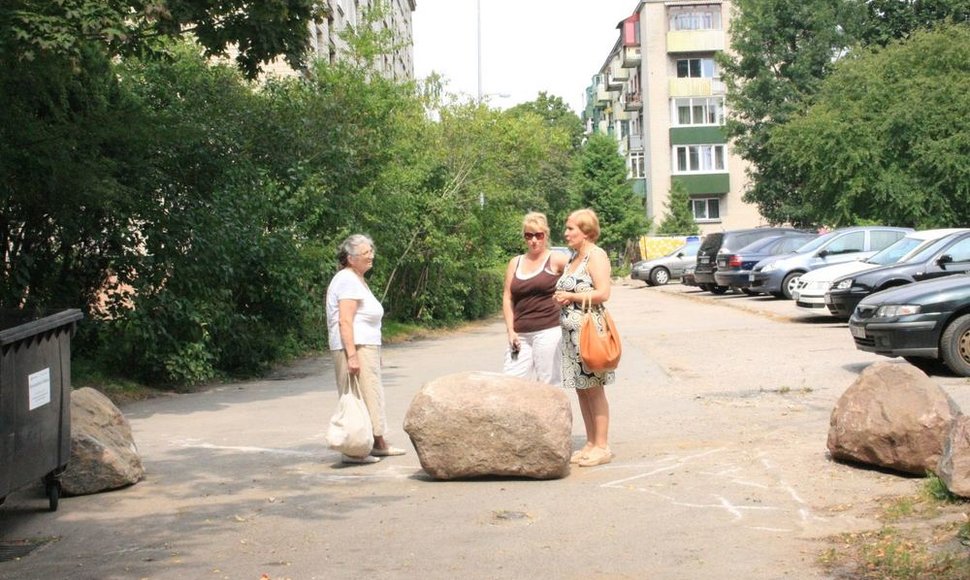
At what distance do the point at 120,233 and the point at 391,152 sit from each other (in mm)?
8535

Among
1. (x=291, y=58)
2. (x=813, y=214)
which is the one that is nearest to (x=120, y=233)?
(x=291, y=58)

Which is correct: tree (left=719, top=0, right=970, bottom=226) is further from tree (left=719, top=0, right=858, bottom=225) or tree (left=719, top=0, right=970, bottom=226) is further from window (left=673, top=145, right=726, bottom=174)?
window (left=673, top=145, right=726, bottom=174)

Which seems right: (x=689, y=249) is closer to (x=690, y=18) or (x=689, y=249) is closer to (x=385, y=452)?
(x=690, y=18)

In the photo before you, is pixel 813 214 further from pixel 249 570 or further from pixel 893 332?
pixel 249 570

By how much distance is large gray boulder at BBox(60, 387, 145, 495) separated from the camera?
8133mm

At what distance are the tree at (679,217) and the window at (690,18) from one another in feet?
35.9

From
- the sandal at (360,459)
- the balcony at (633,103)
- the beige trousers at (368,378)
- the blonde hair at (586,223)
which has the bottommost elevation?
the sandal at (360,459)

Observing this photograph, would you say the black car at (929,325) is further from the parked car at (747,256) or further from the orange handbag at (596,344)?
the parked car at (747,256)

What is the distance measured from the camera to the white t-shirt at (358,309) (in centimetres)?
909

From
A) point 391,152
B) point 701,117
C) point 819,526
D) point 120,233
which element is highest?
point 701,117

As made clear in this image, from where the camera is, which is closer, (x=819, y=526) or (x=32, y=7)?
(x=819, y=526)

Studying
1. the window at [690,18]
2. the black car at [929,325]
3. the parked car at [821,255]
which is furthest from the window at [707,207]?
the black car at [929,325]

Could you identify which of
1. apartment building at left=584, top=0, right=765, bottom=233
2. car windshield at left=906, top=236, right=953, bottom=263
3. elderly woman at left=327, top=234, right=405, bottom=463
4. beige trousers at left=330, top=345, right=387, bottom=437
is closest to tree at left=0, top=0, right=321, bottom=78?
elderly woman at left=327, top=234, right=405, bottom=463

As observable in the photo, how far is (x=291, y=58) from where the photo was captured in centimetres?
1292
